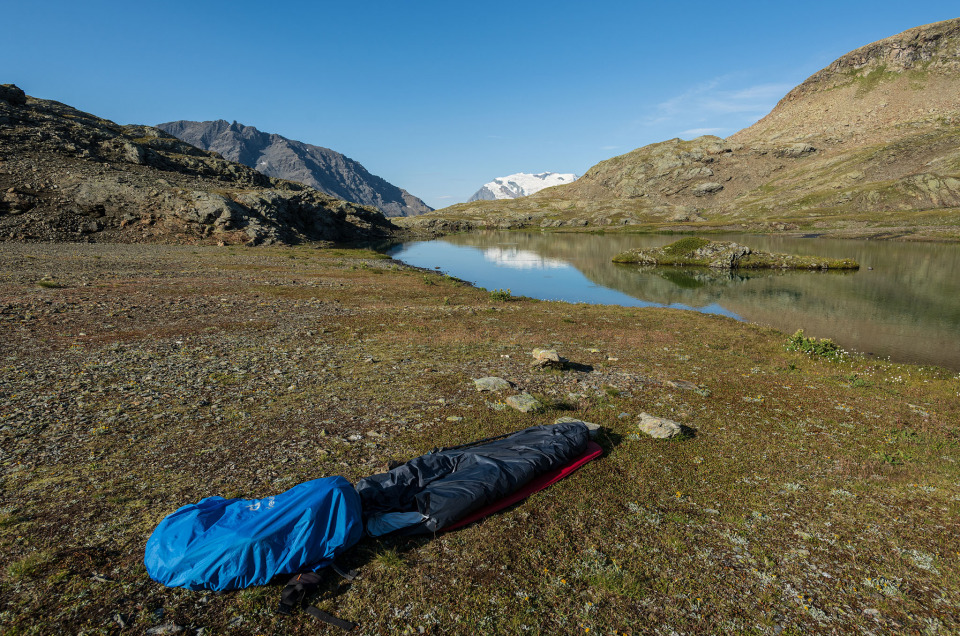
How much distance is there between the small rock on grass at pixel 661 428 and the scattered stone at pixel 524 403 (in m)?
3.38

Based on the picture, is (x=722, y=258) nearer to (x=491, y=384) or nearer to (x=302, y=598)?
(x=491, y=384)

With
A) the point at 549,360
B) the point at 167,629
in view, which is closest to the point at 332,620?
the point at 167,629

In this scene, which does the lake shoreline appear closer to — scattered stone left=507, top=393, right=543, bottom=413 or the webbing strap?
the webbing strap

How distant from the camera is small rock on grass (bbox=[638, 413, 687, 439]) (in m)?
12.4

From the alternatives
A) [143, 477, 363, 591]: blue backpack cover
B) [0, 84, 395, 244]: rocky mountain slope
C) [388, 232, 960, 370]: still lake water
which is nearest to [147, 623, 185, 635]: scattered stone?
[143, 477, 363, 591]: blue backpack cover

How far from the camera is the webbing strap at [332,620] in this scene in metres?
6.21

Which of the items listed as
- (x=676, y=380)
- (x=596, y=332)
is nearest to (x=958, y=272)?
(x=596, y=332)

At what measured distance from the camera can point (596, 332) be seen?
27000 mm

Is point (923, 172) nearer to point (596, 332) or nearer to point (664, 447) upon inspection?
point (596, 332)

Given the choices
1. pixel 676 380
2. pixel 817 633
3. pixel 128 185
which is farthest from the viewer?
pixel 128 185

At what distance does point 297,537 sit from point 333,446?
14.8 ft

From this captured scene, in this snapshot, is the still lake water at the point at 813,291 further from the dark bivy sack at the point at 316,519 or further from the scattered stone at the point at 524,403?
the dark bivy sack at the point at 316,519

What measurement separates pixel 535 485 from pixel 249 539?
6.04 meters

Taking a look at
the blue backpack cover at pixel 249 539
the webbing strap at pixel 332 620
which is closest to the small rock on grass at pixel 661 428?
the blue backpack cover at pixel 249 539
